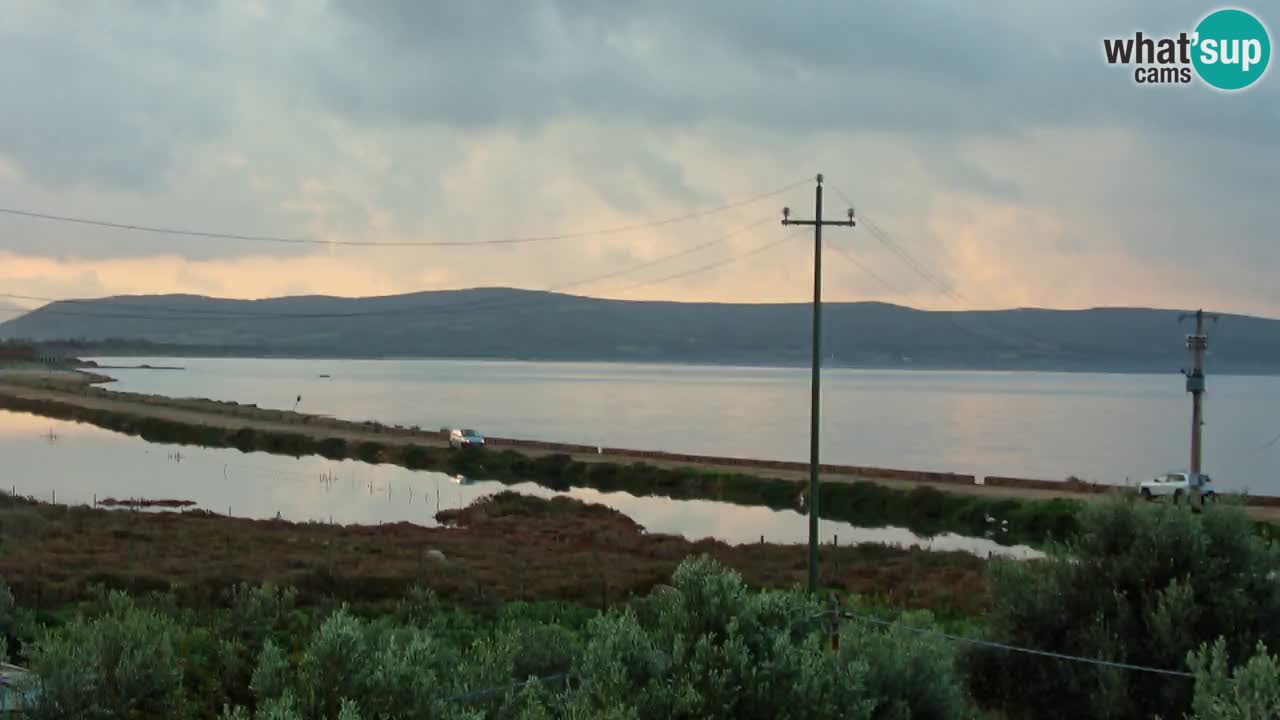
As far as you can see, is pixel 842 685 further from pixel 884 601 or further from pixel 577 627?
pixel 884 601

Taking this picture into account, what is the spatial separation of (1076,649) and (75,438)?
3542 inches

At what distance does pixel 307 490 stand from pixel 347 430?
113ft

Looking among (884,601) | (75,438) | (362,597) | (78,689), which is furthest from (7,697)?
(75,438)

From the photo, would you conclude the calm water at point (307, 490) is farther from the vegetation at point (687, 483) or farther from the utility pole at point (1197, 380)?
the utility pole at point (1197, 380)

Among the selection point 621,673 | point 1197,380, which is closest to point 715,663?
point 621,673

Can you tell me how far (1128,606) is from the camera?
14047 millimetres

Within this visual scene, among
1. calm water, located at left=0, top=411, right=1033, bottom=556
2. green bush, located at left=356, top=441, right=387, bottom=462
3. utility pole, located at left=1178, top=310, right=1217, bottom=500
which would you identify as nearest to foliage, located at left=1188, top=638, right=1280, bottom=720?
utility pole, located at left=1178, top=310, right=1217, bottom=500

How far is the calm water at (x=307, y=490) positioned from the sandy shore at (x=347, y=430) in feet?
24.0

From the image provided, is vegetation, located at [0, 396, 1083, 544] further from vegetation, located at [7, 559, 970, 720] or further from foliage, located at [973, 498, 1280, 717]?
vegetation, located at [7, 559, 970, 720]

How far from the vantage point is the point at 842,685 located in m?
9.19

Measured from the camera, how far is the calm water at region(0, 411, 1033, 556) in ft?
172

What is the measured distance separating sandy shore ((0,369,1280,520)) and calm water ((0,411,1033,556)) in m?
7.32

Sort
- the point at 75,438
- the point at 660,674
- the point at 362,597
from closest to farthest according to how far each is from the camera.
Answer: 1. the point at 660,674
2. the point at 362,597
3. the point at 75,438

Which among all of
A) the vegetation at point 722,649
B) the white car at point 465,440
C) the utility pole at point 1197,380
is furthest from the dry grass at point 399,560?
the white car at point 465,440
